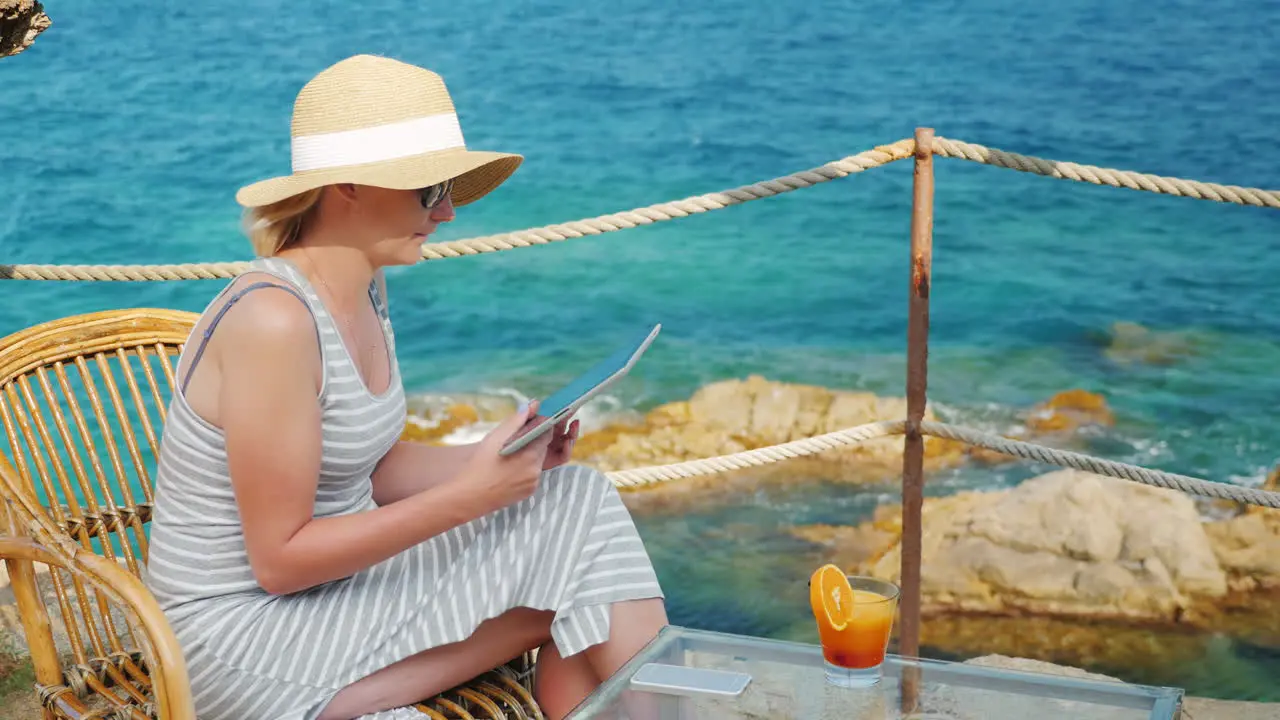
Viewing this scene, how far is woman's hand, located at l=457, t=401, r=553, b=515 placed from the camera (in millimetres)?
1520

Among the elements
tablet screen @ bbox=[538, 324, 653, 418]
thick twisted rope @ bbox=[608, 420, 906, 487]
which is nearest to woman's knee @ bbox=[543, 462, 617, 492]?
tablet screen @ bbox=[538, 324, 653, 418]

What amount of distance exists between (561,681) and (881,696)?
388 millimetres

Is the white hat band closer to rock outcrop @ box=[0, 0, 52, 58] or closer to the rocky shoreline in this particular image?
rock outcrop @ box=[0, 0, 52, 58]

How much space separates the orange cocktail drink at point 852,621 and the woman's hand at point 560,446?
361 mm

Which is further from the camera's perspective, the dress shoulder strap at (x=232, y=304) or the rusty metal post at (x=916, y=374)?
the rusty metal post at (x=916, y=374)

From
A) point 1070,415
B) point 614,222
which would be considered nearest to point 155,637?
point 614,222

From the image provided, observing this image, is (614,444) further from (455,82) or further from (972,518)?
(455,82)

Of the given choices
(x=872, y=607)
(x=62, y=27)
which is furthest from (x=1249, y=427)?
(x=62, y=27)

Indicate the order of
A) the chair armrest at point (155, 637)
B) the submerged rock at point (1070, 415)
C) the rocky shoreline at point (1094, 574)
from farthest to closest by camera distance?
the submerged rock at point (1070, 415) → the rocky shoreline at point (1094, 574) → the chair armrest at point (155, 637)

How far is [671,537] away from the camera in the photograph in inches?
343

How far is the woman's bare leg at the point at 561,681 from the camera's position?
1661 millimetres

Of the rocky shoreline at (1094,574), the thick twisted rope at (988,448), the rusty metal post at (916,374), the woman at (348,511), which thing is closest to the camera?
the woman at (348,511)

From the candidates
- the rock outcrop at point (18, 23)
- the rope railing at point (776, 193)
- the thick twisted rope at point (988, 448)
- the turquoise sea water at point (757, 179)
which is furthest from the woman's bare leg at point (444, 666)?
the turquoise sea water at point (757, 179)

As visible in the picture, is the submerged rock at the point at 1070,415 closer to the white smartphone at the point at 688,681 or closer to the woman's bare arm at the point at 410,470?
the woman's bare arm at the point at 410,470
